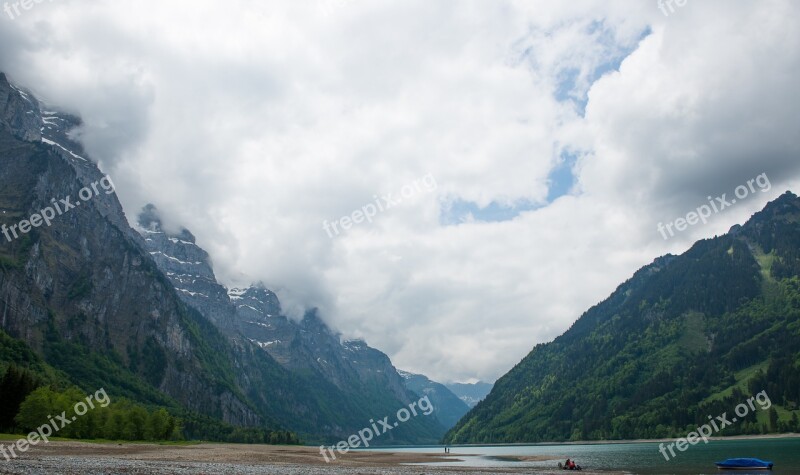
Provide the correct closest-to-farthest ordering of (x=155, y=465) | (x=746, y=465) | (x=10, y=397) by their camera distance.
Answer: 1. (x=155, y=465)
2. (x=746, y=465)
3. (x=10, y=397)

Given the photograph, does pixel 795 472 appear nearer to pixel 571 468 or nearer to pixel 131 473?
pixel 571 468

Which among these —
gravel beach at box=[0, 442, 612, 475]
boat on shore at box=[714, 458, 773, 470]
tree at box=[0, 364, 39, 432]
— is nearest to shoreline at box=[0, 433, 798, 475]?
gravel beach at box=[0, 442, 612, 475]

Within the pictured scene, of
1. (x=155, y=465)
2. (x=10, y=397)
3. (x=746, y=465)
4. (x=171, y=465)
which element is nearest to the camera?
(x=155, y=465)

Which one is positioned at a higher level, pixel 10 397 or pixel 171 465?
pixel 10 397

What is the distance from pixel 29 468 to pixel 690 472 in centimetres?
7821

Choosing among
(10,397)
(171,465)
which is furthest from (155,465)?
(10,397)

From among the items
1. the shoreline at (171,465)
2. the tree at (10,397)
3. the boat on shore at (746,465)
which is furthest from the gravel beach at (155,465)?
the tree at (10,397)

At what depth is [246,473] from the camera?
5562cm

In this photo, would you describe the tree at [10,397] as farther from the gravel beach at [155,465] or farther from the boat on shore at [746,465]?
the boat on shore at [746,465]

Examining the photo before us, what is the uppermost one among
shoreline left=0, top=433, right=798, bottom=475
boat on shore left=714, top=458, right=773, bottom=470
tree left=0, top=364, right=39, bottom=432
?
tree left=0, top=364, right=39, bottom=432

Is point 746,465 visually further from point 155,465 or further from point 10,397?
point 10,397

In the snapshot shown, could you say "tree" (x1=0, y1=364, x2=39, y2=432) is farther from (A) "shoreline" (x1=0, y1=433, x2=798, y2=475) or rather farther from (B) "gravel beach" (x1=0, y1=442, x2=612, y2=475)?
(B) "gravel beach" (x1=0, y1=442, x2=612, y2=475)

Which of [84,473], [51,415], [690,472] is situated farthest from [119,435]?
[690,472]

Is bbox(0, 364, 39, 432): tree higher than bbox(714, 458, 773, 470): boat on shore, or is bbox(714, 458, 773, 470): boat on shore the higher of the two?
bbox(0, 364, 39, 432): tree
